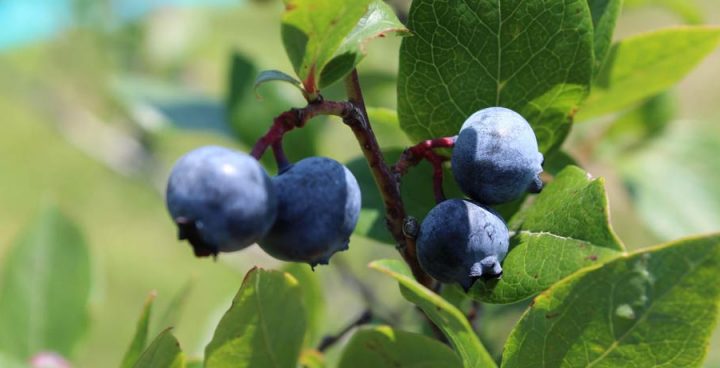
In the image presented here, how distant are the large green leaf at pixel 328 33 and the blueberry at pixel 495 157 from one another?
0.43 ft

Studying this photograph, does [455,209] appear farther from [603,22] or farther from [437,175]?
[603,22]

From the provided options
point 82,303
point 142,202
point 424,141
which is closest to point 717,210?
point 424,141

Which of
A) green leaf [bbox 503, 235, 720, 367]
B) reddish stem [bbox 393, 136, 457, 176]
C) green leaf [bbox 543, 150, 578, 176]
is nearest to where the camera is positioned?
green leaf [bbox 503, 235, 720, 367]

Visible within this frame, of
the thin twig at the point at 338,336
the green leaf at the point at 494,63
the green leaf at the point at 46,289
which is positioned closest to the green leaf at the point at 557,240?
the green leaf at the point at 494,63

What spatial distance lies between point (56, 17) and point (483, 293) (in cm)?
306

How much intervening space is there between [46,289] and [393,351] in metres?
0.92

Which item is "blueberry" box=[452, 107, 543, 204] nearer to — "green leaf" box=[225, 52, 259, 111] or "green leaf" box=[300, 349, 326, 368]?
"green leaf" box=[300, 349, 326, 368]

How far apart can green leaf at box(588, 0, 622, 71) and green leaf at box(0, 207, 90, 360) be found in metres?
1.08

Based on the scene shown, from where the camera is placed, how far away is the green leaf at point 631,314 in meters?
0.72

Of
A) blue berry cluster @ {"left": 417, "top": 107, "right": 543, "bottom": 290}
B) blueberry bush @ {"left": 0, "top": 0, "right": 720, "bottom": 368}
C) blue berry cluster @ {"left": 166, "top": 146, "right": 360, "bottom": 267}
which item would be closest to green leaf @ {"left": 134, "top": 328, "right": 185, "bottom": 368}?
blueberry bush @ {"left": 0, "top": 0, "right": 720, "bottom": 368}

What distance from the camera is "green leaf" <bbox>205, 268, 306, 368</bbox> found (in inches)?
36.1

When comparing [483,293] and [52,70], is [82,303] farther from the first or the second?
[52,70]

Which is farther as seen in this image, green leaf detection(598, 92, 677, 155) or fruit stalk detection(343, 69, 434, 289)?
green leaf detection(598, 92, 677, 155)

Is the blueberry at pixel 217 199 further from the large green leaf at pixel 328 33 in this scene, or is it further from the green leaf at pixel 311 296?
the green leaf at pixel 311 296
